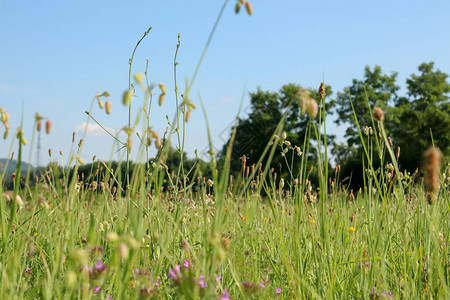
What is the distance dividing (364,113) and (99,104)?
32.3 meters

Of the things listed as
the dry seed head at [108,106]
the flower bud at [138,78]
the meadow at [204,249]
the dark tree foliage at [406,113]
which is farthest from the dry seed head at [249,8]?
the dark tree foliage at [406,113]

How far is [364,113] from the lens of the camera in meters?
31.5

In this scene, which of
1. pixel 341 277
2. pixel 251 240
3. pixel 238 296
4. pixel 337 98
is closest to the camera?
pixel 238 296

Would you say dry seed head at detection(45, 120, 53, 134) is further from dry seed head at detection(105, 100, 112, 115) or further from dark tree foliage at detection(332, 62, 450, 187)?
dark tree foliage at detection(332, 62, 450, 187)

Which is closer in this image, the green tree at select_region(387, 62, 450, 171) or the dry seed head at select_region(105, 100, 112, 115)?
the dry seed head at select_region(105, 100, 112, 115)

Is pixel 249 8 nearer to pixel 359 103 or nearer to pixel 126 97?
pixel 126 97

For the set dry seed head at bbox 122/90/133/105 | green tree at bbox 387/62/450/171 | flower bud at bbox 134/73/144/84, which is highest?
green tree at bbox 387/62/450/171

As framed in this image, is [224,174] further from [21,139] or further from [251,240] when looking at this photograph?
[251,240]

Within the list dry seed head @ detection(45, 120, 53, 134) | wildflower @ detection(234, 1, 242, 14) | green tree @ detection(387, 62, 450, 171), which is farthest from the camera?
green tree @ detection(387, 62, 450, 171)

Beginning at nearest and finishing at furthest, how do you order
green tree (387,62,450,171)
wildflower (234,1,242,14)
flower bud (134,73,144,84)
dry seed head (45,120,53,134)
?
flower bud (134,73,144,84), wildflower (234,1,242,14), dry seed head (45,120,53,134), green tree (387,62,450,171)

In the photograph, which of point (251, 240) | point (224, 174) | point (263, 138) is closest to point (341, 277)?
point (251, 240)

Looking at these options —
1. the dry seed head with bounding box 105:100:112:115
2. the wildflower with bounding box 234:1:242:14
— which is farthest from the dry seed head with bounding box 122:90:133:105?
the wildflower with bounding box 234:1:242:14

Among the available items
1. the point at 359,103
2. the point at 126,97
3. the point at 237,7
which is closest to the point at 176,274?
the point at 126,97

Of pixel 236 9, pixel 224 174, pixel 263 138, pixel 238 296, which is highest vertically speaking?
pixel 263 138
